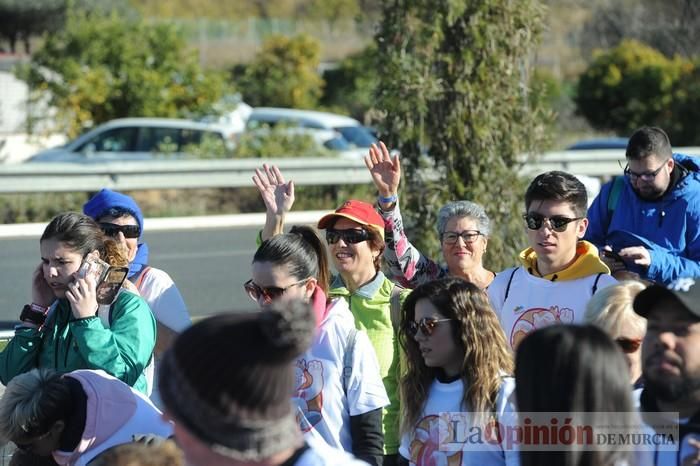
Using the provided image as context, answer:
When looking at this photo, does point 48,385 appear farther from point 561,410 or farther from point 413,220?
point 413,220

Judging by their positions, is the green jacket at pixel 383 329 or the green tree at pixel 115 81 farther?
the green tree at pixel 115 81

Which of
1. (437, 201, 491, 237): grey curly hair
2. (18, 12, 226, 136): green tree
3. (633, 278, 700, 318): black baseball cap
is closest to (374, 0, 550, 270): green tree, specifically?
(437, 201, 491, 237): grey curly hair

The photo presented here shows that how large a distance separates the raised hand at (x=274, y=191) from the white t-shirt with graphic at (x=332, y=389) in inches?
58.0

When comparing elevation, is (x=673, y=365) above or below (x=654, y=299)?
below

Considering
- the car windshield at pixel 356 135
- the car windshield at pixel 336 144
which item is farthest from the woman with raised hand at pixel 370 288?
the car windshield at pixel 356 135

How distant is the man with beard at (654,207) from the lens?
5461 mm

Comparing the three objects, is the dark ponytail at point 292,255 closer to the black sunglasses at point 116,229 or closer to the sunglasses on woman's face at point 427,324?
the sunglasses on woman's face at point 427,324

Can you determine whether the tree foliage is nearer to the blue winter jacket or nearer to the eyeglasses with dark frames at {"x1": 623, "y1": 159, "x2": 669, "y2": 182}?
the blue winter jacket

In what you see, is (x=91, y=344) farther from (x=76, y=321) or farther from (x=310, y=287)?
(x=310, y=287)

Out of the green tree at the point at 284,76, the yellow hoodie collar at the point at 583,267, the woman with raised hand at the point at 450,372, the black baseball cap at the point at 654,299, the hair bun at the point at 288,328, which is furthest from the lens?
the green tree at the point at 284,76

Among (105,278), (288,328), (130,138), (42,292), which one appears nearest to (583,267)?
(105,278)

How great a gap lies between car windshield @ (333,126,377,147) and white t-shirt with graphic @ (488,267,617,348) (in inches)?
684

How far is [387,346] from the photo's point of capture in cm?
497

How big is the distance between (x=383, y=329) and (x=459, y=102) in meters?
4.70
